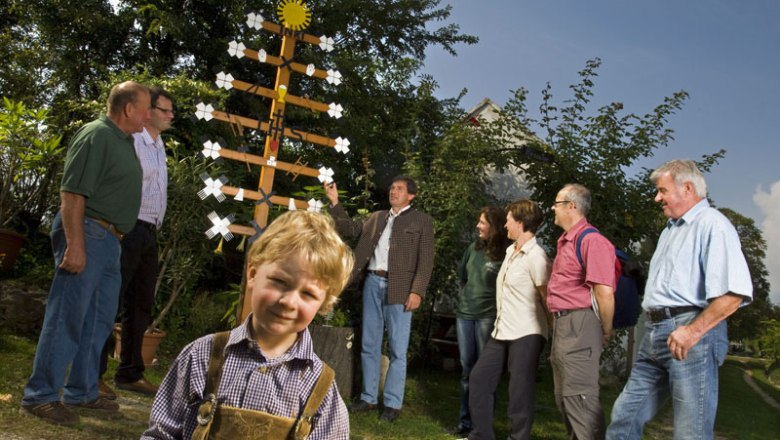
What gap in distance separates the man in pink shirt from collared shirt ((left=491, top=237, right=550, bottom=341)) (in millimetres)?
434

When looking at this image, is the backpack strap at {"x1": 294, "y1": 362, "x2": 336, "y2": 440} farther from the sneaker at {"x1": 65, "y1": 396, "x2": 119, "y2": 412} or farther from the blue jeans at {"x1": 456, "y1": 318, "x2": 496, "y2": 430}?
the blue jeans at {"x1": 456, "y1": 318, "x2": 496, "y2": 430}

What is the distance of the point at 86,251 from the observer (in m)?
3.48

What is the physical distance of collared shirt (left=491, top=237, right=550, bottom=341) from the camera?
454 centimetres

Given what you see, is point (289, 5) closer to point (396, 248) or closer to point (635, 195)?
point (396, 248)

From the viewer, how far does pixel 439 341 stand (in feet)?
32.9

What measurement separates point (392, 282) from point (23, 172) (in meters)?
4.65

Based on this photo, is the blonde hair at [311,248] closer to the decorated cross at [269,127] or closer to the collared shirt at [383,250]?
the collared shirt at [383,250]

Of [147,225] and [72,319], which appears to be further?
[147,225]

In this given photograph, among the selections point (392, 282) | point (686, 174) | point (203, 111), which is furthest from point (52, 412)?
point (686, 174)

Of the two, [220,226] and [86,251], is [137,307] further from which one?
[86,251]

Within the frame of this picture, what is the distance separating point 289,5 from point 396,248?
2571 millimetres

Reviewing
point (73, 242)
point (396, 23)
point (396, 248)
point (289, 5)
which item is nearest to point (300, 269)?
point (73, 242)

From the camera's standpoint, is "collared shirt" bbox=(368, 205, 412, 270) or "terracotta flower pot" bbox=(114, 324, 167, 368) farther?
"terracotta flower pot" bbox=(114, 324, 167, 368)

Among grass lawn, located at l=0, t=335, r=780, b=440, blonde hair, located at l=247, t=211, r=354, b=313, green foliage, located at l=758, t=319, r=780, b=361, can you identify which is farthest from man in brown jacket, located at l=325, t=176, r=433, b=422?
green foliage, located at l=758, t=319, r=780, b=361
